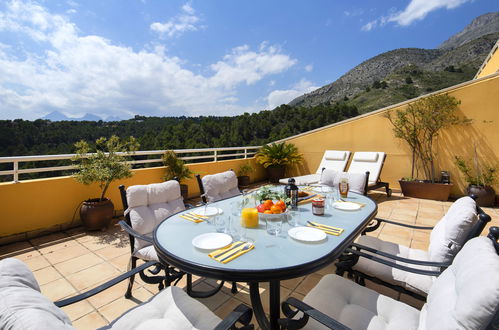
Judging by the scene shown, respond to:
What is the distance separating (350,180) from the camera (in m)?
2.96

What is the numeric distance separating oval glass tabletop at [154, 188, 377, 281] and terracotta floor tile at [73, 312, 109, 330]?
2.78ft

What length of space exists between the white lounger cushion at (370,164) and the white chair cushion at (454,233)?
11.8 ft

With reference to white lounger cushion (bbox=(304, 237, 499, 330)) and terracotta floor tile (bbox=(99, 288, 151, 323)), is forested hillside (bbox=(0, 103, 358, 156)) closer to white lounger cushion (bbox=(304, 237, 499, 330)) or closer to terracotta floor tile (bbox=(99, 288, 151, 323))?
terracotta floor tile (bbox=(99, 288, 151, 323))

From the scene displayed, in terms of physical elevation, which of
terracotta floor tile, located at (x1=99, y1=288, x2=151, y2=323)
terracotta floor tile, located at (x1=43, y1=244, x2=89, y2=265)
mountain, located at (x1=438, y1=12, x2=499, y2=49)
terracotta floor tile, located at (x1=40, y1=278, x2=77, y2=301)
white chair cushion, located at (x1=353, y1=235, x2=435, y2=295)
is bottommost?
terracotta floor tile, located at (x1=99, y1=288, x2=151, y2=323)

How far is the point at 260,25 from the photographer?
9.00 m

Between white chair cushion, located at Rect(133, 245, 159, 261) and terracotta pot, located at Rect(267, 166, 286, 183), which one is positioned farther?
terracotta pot, located at Rect(267, 166, 286, 183)

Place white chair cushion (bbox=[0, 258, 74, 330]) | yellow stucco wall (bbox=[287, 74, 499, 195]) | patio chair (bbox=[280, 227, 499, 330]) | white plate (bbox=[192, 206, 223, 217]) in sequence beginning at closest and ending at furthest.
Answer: white chair cushion (bbox=[0, 258, 74, 330])
patio chair (bbox=[280, 227, 499, 330])
white plate (bbox=[192, 206, 223, 217])
yellow stucco wall (bbox=[287, 74, 499, 195])

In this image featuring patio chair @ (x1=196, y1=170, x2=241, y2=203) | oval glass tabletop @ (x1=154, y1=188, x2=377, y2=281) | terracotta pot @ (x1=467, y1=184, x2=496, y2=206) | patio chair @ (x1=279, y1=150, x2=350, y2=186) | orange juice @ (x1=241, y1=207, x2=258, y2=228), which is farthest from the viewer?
patio chair @ (x1=279, y1=150, x2=350, y2=186)

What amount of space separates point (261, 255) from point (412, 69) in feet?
83.4

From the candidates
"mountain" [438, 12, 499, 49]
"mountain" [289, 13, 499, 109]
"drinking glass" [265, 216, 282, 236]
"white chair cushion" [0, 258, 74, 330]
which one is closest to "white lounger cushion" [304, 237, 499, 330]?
"drinking glass" [265, 216, 282, 236]

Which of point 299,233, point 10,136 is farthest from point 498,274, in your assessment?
point 10,136

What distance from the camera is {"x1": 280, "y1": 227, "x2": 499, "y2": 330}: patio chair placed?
676 millimetres

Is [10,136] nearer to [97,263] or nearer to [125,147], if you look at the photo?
[125,147]

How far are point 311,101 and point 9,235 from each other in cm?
2614
